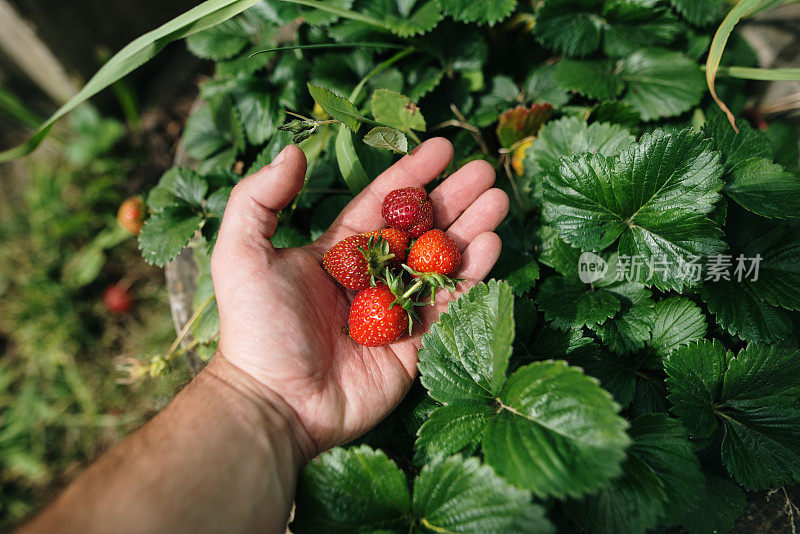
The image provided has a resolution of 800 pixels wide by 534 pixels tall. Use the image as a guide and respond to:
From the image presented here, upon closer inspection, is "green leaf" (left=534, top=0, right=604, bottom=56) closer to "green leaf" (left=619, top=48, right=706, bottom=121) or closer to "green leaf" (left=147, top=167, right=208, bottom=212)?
"green leaf" (left=619, top=48, right=706, bottom=121)

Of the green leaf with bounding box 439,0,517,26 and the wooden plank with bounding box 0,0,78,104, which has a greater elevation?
the wooden plank with bounding box 0,0,78,104

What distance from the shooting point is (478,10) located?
1790mm

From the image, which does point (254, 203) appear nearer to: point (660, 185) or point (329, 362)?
point (329, 362)

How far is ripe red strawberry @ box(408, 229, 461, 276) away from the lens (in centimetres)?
140

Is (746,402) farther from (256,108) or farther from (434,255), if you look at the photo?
(256,108)

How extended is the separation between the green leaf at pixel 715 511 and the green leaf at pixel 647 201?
59cm

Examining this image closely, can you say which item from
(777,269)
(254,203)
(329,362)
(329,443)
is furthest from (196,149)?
(777,269)

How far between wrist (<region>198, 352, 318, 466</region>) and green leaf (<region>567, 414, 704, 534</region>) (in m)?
0.73

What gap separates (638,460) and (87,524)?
1.29 m

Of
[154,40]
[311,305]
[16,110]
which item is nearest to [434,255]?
[311,305]

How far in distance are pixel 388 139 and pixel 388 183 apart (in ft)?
0.53

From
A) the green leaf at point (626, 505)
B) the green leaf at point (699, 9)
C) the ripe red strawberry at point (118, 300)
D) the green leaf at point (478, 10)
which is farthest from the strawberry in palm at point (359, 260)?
the ripe red strawberry at point (118, 300)

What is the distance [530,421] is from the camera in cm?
117

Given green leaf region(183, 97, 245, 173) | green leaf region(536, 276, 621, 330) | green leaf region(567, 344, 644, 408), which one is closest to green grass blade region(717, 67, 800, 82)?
green leaf region(536, 276, 621, 330)
